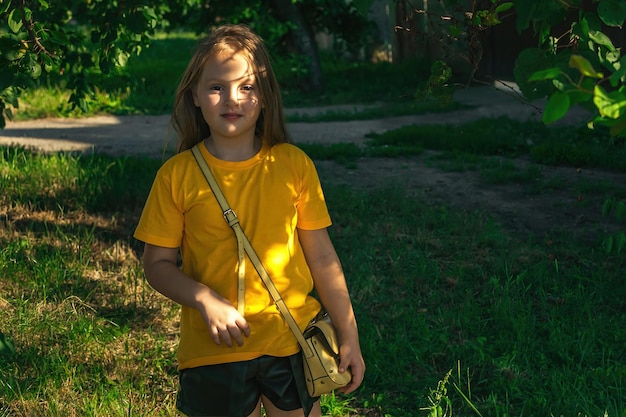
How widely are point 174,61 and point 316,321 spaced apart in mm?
14471

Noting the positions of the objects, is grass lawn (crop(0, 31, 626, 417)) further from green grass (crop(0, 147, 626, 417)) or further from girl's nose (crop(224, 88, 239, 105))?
girl's nose (crop(224, 88, 239, 105))

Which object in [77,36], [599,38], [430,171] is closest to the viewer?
[599,38]

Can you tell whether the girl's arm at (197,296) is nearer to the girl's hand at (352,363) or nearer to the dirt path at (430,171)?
the girl's hand at (352,363)

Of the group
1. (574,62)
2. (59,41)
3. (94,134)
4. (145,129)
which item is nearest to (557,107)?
(574,62)

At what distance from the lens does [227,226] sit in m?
2.37

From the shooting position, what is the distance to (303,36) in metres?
12.5

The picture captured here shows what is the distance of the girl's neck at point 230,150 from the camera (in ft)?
8.10

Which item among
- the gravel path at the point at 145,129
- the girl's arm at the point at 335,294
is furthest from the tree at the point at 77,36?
the girl's arm at the point at 335,294

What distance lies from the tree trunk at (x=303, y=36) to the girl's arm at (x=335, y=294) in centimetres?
989

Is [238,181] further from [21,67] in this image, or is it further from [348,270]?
[348,270]

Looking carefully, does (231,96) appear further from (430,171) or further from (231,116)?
(430,171)

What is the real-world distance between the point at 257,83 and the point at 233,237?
0.41 metres

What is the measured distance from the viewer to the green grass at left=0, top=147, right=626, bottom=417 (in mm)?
3516

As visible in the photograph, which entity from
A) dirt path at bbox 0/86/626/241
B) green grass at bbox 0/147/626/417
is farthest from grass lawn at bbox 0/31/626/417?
dirt path at bbox 0/86/626/241
